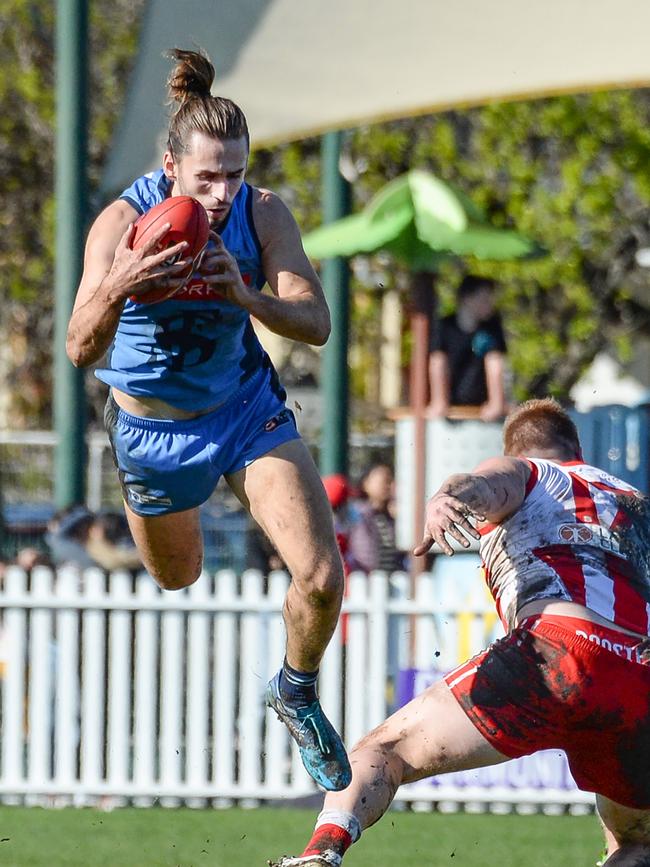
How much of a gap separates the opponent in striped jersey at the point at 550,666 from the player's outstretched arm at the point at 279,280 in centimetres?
70

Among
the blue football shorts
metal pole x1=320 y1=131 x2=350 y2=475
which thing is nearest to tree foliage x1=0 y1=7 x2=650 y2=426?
metal pole x1=320 y1=131 x2=350 y2=475

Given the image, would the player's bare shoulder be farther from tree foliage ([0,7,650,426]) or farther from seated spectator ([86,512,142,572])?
tree foliage ([0,7,650,426])

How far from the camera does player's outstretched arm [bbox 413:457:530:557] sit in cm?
477

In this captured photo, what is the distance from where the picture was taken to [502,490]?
5277mm

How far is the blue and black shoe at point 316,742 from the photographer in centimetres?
544

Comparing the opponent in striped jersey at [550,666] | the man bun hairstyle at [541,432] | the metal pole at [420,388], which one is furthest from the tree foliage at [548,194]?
the opponent in striped jersey at [550,666]

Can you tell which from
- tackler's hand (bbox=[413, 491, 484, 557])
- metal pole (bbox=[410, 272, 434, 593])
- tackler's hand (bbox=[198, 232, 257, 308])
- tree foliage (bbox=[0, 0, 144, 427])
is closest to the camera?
tackler's hand (bbox=[413, 491, 484, 557])

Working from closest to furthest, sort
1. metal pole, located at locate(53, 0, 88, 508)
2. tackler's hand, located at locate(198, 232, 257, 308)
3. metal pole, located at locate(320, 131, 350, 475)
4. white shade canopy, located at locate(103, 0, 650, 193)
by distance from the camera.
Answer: tackler's hand, located at locate(198, 232, 257, 308), white shade canopy, located at locate(103, 0, 650, 193), metal pole, located at locate(53, 0, 88, 508), metal pole, located at locate(320, 131, 350, 475)

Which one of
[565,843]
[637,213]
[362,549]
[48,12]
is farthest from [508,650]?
[48,12]

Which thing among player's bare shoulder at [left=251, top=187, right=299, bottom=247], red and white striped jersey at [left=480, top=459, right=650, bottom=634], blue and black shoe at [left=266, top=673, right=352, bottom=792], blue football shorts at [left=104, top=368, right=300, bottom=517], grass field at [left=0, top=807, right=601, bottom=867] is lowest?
grass field at [left=0, top=807, right=601, bottom=867]

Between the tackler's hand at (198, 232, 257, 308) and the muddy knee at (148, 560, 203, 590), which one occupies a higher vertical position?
the tackler's hand at (198, 232, 257, 308)

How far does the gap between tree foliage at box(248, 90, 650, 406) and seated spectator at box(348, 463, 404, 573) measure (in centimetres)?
961

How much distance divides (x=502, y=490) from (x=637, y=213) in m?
16.4

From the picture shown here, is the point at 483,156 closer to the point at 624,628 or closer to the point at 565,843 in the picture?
the point at 565,843
